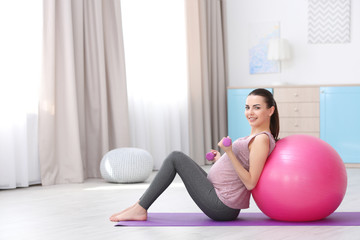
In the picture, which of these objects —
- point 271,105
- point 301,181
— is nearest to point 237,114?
point 271,105

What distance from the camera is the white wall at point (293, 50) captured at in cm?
635

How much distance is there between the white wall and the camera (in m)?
6.35

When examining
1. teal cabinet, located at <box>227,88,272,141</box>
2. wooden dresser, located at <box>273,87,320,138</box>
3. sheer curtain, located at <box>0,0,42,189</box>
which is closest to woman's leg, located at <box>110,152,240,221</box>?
Result: sheer curtain, located at <box>0,0,42,189</box>

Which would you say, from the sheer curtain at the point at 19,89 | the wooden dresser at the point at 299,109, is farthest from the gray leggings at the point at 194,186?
the wooden dresser at the point at 299,109

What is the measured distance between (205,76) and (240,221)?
11.4 ft

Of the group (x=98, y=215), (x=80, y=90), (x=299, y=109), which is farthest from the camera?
(x=299, y=109)

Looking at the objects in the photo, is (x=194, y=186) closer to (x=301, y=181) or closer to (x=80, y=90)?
(x=301, y=181)

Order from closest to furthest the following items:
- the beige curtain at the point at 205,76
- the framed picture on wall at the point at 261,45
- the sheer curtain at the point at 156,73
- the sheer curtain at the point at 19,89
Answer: the sheer curtain at the point at 19,89 < the sheer curtain at the point at 156,73 < the beige curtain at the point at 205,76 < the framed picture on wall at the point at 261,45

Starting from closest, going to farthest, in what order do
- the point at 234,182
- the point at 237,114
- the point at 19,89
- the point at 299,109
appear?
the point at 234,182 < the point at 19,89 < the point at 299,109 < the point at 237,114

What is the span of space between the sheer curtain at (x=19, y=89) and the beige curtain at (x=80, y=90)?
0.08 m

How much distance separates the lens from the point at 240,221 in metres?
3.09

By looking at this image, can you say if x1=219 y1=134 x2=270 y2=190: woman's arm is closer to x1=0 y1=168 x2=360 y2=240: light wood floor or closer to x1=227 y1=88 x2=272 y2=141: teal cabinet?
x1=0 y1=168 x2=360 y2=240: light wood floor

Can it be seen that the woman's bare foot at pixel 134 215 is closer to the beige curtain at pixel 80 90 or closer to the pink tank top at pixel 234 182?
the pink tank top at pixel 234 182

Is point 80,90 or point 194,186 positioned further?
point 80,90
